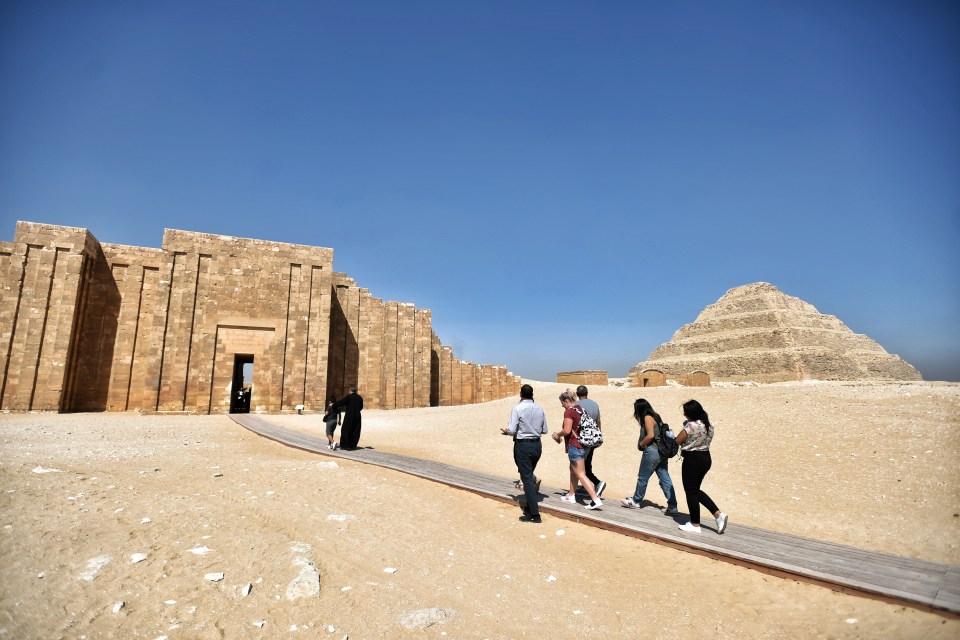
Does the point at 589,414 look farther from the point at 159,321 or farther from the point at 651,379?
the point at 651,379

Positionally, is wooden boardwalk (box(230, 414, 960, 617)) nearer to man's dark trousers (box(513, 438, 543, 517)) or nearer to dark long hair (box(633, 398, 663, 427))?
man's dark trousers (box(513, 438, 543, 517))

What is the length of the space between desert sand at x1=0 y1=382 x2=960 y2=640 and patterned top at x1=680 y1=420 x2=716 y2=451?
1.26 metres

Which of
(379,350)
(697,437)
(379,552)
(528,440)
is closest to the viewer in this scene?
(379,552)

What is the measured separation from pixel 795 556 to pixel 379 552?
4.62 meters

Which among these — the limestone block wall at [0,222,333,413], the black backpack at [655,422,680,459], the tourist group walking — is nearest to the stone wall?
the limestone block wall at [0,222,333,413]

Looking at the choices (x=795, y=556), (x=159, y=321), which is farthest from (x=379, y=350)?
(x=795, y=556)

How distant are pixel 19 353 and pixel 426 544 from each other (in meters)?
24.0

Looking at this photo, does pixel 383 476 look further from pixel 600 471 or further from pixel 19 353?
pixel 19 353

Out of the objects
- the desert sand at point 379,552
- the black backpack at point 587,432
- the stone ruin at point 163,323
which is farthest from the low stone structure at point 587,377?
the black backpack at point 587,432

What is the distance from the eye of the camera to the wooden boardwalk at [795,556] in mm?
4027

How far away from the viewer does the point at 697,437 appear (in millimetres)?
5578

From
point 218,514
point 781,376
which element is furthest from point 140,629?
point 781,376

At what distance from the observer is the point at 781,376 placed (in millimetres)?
60531

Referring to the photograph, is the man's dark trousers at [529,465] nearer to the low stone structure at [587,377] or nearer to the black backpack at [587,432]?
the black backpack at [587,432]
